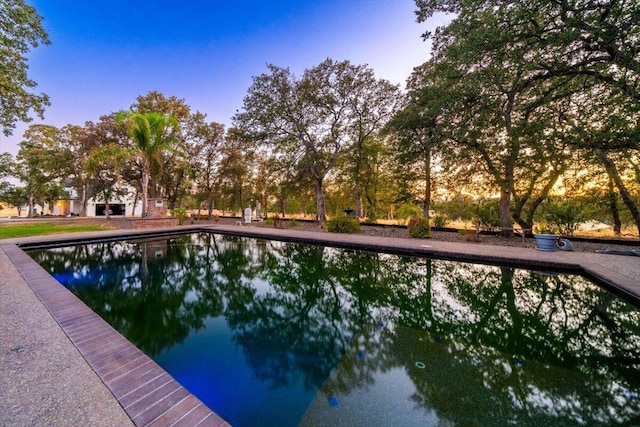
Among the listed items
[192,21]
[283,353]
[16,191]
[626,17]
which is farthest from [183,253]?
[16,191]

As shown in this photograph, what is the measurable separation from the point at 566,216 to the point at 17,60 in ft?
67.6

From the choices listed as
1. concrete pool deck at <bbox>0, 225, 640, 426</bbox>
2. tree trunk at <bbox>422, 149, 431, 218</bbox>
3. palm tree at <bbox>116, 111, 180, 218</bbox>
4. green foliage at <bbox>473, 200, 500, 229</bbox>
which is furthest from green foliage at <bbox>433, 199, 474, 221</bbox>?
palm tree at <bbox>116, 111, 180, 218</bbox>

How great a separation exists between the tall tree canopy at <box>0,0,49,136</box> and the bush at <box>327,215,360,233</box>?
1106cm

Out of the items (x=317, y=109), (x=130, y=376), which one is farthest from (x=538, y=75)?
(x=130, y=376)

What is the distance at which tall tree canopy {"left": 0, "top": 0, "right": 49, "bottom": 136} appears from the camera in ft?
21.1

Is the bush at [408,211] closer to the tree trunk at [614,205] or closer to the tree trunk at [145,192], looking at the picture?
the tree trunk at [614,205]

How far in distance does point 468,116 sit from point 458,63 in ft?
5.87

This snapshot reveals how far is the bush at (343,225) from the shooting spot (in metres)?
12.6

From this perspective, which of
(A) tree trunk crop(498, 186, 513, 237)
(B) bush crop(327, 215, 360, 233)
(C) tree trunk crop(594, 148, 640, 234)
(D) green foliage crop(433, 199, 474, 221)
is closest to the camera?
(C) tree trunk crop(594, 148, 640, 234)

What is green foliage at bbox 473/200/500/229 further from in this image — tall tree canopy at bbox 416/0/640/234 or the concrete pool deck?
the concrete pool deck

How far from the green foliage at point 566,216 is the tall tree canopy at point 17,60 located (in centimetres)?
1916

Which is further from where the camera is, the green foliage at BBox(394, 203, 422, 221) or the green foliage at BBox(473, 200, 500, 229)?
the green foliage at BBox(394, 203, 422, 221)

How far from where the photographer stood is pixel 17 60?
276 inches

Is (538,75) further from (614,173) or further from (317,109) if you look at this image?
(317,109)
